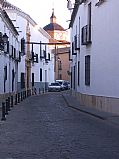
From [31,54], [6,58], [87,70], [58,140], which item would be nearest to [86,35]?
[87,70]

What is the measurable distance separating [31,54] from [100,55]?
3323 centimetres

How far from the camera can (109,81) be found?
68.2 ft

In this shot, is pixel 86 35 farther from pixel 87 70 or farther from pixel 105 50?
pixel 105 50

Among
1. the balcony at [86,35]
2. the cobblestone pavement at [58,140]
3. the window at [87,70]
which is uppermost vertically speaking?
the balcony at [86,35]

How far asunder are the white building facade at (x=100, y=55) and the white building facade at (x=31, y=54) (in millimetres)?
16476

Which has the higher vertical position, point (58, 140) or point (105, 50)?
point (105, 50)

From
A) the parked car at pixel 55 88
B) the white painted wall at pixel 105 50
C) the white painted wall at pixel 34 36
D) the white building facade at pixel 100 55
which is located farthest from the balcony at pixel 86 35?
the parked car at pixel 55 88

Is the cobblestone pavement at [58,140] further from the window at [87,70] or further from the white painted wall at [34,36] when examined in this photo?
the white painted wall at [34,36]

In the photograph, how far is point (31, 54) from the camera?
55.2 metres

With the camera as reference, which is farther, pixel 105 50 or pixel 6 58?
pixel 6 58

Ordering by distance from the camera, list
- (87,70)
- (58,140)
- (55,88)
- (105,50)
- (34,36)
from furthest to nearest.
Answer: (55,88) → (34,36) → (87,70) → (105,50) → (58,140)

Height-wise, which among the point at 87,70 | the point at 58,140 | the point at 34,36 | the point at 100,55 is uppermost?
the point at 34,36

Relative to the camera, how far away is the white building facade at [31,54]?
48.1 meters

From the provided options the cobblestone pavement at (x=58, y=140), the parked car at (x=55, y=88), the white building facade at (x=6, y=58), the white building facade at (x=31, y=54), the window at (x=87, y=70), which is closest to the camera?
the cobblestone pavement at (x=58, y=140)
